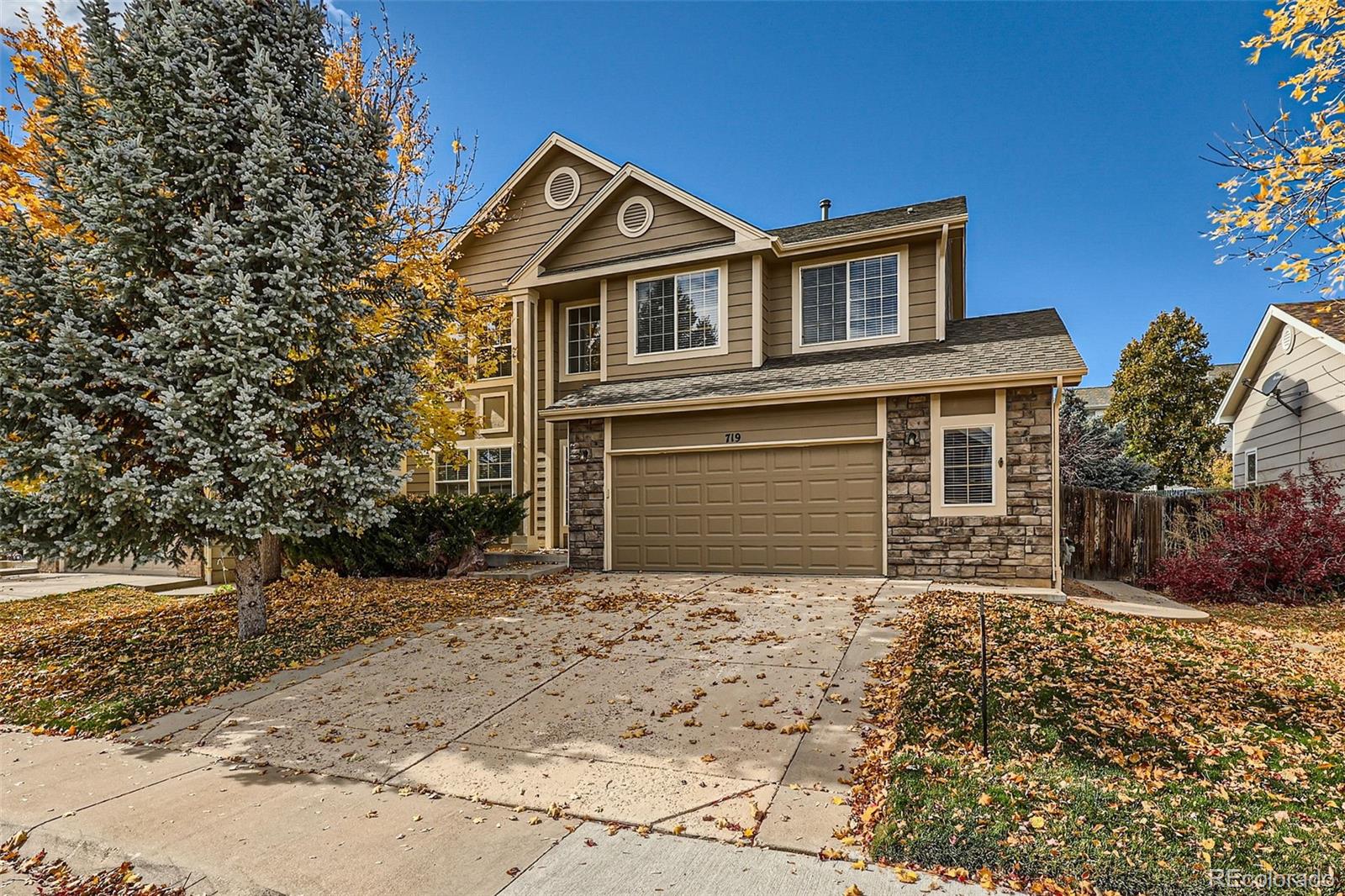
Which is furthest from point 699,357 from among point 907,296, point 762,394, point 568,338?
point 907,296

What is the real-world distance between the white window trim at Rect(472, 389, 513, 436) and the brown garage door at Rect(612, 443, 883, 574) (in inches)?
158

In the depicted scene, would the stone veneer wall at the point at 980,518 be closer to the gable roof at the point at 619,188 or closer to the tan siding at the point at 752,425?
the tan siding at the point at 752,425

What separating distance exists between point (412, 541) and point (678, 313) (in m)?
6.06

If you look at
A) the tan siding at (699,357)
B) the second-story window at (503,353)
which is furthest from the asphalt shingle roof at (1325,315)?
the second-story window at (503,353)

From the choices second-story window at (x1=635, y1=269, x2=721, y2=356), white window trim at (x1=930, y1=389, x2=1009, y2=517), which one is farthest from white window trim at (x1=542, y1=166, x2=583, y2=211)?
white window trim at (x1=930, y1=389, x2=1009, y2=517)

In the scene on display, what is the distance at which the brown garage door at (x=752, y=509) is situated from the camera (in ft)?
32.5

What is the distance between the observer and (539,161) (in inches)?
580

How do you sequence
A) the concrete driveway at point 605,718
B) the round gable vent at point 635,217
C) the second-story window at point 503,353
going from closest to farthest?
the concrete driveway at point 605,718
the round gable vent at point 635,217
the second-story window at point 503,353

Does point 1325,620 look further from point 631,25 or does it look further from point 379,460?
point 631,25

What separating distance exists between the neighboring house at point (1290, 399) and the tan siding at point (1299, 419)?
0.6 inches

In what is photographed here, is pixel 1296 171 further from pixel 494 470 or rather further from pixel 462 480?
pixel 462 480

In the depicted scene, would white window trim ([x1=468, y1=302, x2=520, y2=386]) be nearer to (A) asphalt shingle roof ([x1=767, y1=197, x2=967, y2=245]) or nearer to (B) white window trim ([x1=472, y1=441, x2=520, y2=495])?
(B) white window trim ([x1=472, y1=441, x2=520, y2=495])

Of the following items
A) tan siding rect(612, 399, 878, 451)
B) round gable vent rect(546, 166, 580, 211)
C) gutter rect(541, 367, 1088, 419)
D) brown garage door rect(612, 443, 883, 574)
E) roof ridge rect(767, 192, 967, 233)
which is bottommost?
brown garage door rect(612, 443, 883, 574)

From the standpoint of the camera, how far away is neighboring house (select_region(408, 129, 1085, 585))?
9.23 m
